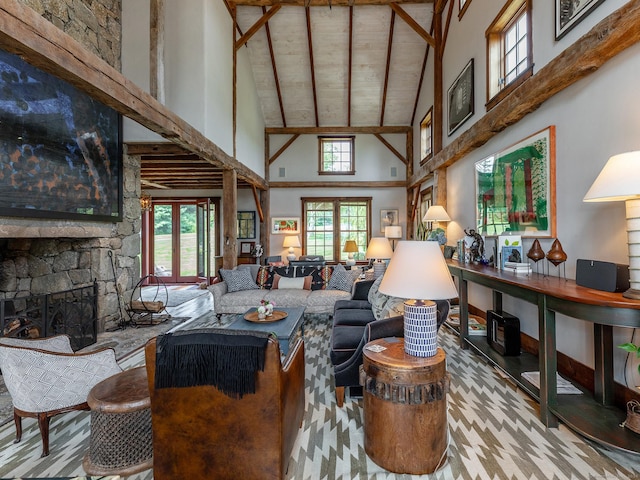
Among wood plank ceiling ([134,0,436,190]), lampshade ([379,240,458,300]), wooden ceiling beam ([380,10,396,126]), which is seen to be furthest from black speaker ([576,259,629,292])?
wooden ceiling beam ([380,10,396,126])

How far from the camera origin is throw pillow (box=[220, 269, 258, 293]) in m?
A: 4.92

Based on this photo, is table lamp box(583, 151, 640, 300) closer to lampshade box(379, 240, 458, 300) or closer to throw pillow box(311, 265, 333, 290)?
lampshade box(379, 240, 458, 300)

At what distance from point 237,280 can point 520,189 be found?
3972mm

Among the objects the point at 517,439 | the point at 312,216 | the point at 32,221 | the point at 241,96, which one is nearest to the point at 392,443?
the point at 517,439

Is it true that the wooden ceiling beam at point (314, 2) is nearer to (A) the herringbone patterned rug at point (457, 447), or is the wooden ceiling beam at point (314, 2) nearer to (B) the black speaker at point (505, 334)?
(B) the black speaker at point (505, 334)

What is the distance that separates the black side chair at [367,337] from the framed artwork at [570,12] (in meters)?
2.44

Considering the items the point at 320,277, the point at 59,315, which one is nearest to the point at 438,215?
the point at 320,277

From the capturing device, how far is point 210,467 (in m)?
1.53

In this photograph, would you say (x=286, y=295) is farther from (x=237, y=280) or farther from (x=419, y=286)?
(x=419, y=286)

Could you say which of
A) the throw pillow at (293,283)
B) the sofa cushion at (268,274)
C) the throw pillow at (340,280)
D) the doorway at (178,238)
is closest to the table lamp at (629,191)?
the throw pillow at (340,280)

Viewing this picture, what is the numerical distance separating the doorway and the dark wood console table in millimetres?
7931

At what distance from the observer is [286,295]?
15.5ft

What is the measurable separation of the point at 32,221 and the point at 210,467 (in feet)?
10.8

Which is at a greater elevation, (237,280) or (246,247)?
(246,247)
